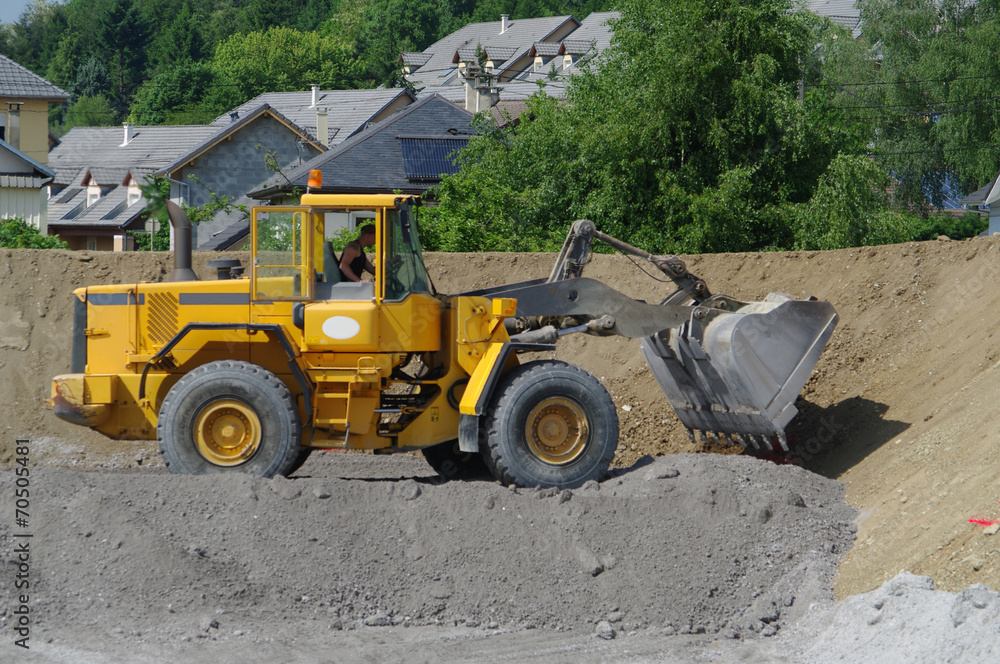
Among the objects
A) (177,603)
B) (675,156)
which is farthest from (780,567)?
(675,156)

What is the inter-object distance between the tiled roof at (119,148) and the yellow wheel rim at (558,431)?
44.5 metres

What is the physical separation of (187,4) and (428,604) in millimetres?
107544

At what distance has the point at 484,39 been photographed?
285ft

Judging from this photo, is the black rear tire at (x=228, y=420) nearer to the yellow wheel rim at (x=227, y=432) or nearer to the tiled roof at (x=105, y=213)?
the yellow wheel rim at (x=227, y=432)

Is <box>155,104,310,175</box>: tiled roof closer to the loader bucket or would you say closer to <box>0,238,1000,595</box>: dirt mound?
<box>0,238,1000,595</box>: dirt mound

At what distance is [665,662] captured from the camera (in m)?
5.88

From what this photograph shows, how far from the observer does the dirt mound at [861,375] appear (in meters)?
7.01

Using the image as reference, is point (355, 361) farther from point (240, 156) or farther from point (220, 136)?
point (240, 156)

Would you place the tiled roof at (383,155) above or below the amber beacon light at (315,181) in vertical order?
above

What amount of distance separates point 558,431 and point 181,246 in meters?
3.59

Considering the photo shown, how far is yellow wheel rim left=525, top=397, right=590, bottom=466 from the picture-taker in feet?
27.3

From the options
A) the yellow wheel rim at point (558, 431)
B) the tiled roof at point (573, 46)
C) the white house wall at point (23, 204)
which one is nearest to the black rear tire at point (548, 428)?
the yellow wheel rim at point (558, 431)

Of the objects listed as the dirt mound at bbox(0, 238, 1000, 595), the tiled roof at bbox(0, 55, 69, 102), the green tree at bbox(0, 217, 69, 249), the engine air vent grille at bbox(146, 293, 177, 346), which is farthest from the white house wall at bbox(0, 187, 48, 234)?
the engine air vent grille at bbox(146, 293, 177, 346)

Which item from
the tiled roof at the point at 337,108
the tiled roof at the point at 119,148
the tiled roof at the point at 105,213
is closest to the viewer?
the tiled roof at the point at 337,108
